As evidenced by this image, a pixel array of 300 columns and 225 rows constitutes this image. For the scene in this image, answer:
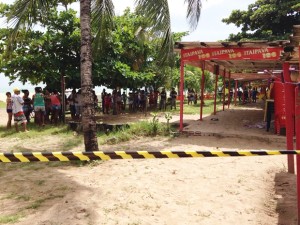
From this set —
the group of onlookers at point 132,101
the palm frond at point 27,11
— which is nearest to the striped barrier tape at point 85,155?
the palm frond at point 27,11

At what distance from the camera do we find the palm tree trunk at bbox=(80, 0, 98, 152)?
23.9ft

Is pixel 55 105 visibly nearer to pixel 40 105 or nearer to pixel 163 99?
pixel 40 105

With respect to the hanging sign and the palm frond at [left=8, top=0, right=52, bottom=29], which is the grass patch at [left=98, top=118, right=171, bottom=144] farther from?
the palm frond at [left=8, top=0, right=52, bottom=29]

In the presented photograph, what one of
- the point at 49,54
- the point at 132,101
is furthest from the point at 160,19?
the point at 132,101

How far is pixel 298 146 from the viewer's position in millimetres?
4371

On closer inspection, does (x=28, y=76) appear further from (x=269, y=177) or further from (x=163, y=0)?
(x=269, y=177)

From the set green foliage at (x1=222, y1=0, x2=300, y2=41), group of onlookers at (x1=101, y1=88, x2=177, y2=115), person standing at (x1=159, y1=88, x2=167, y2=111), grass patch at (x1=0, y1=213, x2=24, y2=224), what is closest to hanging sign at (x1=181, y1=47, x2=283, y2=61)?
group of onlookers at (x1=101, y1=88, x2=177, y2=115)

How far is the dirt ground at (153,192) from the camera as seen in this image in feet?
14.6

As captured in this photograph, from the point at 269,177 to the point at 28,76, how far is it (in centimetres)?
1078

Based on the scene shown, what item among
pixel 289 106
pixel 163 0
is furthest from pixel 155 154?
pixel 163 0

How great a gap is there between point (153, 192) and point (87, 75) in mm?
3337

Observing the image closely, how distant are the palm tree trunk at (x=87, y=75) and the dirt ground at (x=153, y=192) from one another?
76 cm

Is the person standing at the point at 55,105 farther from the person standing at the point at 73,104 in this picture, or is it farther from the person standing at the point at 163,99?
the person standing at the point at 163,99

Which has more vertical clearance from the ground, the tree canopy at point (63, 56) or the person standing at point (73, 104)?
the tree canopy at point (63, 56)
